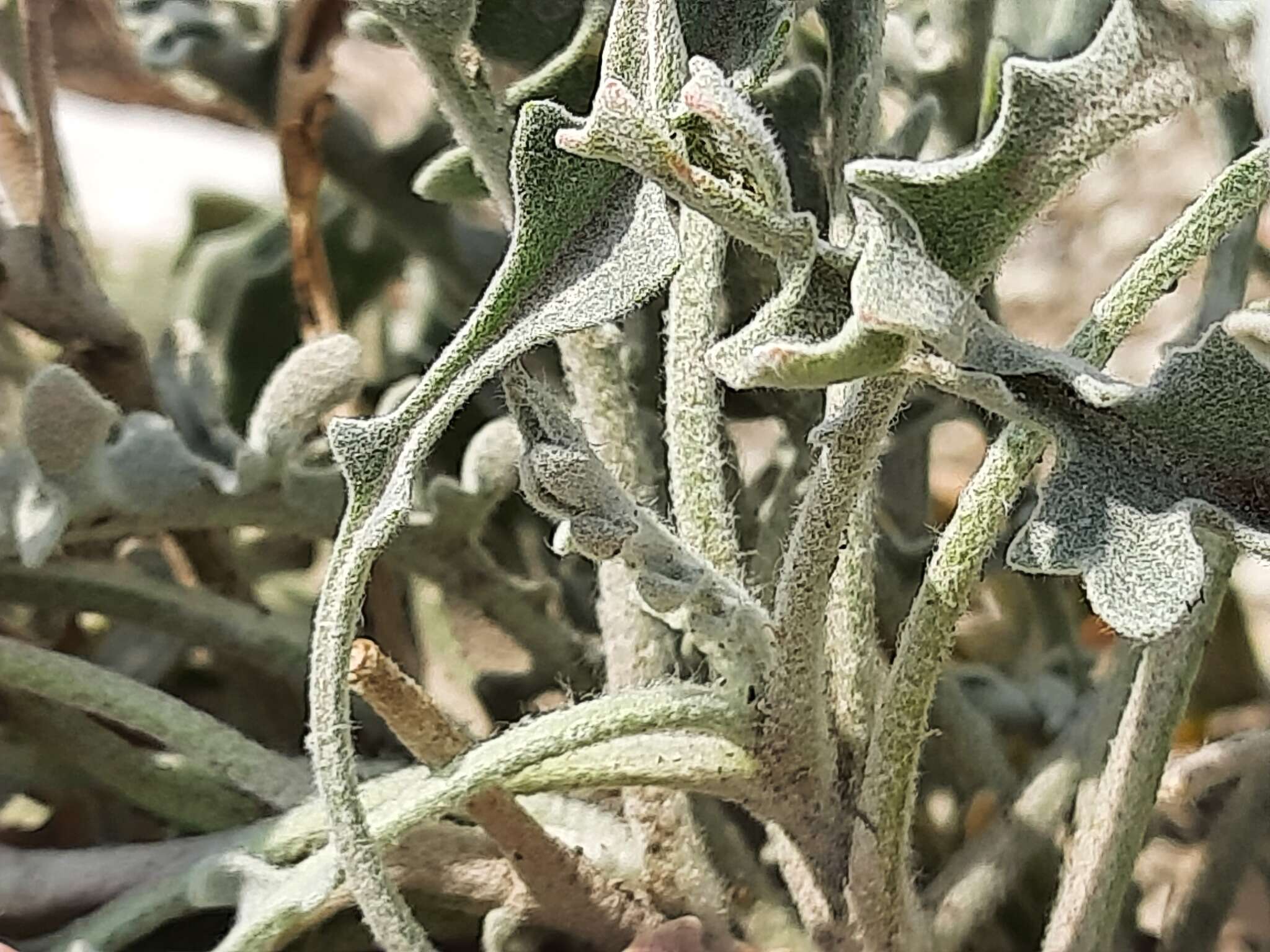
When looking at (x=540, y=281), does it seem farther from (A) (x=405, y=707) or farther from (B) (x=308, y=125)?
(B) (x=308, y=125)

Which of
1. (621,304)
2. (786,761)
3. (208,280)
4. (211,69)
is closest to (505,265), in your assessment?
(621,304)

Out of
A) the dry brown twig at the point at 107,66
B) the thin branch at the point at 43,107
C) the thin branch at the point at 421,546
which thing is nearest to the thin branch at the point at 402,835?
the thin branch at the point at 421,546

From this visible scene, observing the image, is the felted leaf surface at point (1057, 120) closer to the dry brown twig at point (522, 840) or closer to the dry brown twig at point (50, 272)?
the dry brown twig at point (522, 840)

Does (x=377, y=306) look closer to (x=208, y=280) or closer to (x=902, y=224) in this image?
(x=208, y=280)

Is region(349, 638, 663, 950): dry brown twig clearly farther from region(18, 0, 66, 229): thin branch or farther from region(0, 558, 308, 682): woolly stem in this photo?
region(18, 0, 66, 229): thin branch

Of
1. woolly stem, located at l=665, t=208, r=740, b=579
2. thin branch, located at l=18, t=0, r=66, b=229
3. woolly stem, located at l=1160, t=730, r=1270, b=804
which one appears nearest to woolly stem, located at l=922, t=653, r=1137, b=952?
woolly stem, located at l=1160, t=730, r=1270, b=804

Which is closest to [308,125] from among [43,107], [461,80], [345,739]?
[43,107]

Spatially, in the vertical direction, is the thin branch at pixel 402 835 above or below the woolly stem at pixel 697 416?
below
